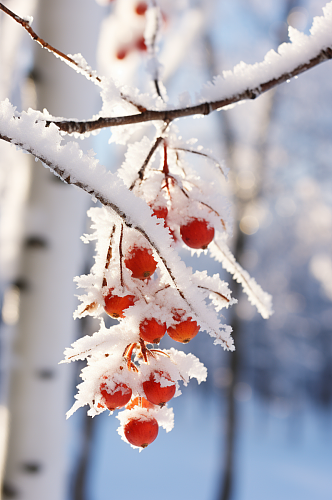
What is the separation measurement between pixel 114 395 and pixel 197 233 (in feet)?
0.88

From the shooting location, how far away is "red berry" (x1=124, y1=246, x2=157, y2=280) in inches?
20.5

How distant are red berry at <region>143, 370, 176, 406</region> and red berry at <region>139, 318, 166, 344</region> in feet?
0.20

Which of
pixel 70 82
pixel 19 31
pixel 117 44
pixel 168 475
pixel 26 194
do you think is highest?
pixel 117 44

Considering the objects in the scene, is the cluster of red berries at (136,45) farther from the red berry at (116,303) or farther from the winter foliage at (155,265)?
the red berry at (116,303)

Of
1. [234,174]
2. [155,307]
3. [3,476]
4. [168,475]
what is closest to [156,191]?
[155,307]

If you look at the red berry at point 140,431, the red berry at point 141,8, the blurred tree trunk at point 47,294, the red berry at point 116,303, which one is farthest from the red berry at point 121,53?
the red berry at point 140,431

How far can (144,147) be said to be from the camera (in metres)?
0.62

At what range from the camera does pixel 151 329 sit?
52 cm

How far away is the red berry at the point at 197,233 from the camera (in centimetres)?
58

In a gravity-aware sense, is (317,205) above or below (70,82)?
above

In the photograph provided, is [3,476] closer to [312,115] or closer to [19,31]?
[19,31]

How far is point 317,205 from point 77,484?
6610mm

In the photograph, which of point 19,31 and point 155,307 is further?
point 19,31

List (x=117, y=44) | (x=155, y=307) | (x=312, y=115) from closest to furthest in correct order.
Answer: (x=155, y=307), (x=117, y=44), (x=312, y=115)
